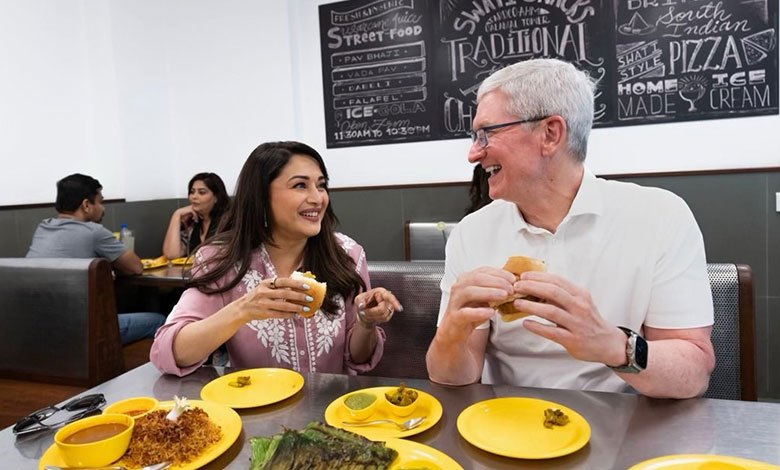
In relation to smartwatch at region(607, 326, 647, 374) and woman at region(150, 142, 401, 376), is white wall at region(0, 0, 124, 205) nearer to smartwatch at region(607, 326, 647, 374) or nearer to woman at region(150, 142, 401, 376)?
woman at region(150, 142, 401, 376)

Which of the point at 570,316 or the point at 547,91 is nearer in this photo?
the point at 570,316

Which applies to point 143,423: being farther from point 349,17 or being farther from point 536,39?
point 349,17

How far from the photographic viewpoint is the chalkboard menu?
11.6 feet

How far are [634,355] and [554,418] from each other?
0.71ft

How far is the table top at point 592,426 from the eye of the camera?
3.12 ft

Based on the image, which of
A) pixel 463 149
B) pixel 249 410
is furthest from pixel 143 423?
pixel 463 149

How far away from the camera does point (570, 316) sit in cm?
109

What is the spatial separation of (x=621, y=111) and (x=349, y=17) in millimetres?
2269

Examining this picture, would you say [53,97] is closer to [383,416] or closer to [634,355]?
[383,416]

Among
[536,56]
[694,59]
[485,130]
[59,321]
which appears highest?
[536,56]

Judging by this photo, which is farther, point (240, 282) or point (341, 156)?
point (341, 156)

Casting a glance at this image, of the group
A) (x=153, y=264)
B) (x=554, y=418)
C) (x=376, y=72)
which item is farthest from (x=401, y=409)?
(x=376, y=72)

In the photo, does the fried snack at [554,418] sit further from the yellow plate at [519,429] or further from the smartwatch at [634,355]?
the smartwatch at [634,355]

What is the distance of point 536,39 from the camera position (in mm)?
4023
